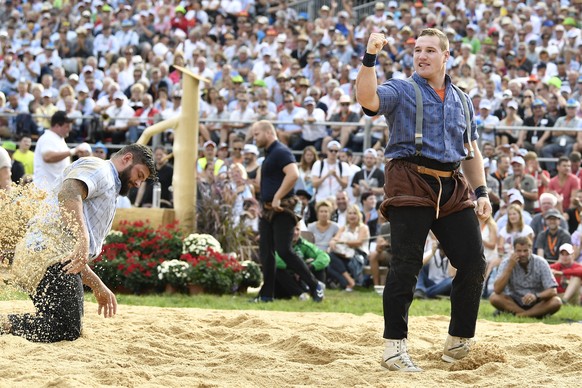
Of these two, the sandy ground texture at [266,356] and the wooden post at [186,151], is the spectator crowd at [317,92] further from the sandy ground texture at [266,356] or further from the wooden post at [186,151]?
the sandy ground texture at [266,356]

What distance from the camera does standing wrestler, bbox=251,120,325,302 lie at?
1191 cm

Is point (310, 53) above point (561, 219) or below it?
above

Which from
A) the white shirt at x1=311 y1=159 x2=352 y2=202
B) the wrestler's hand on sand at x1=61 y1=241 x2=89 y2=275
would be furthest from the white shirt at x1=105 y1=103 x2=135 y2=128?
the wrestler's hand on sand at x1=61 y1=241 x2=89 y2=275

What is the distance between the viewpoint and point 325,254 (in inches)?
536

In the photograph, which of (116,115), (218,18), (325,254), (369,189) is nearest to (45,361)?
(325,254)

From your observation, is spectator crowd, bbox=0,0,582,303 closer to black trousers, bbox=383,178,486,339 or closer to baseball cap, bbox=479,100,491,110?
baseball cap, bbox=479,100,491,110

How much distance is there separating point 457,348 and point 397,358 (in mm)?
595

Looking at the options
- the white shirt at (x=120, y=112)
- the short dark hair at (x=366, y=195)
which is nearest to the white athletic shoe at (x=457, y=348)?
the short dark hair at (x=366, y=195)

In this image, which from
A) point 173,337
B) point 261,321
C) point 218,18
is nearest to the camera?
point 173,337

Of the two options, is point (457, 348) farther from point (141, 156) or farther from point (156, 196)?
point (156, 196)

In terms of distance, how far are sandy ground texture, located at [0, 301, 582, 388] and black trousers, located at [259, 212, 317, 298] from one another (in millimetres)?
2555

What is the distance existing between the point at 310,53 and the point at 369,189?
6503 mm

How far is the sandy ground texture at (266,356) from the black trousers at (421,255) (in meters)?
0.30

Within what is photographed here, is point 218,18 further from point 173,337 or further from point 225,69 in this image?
point 173,337
